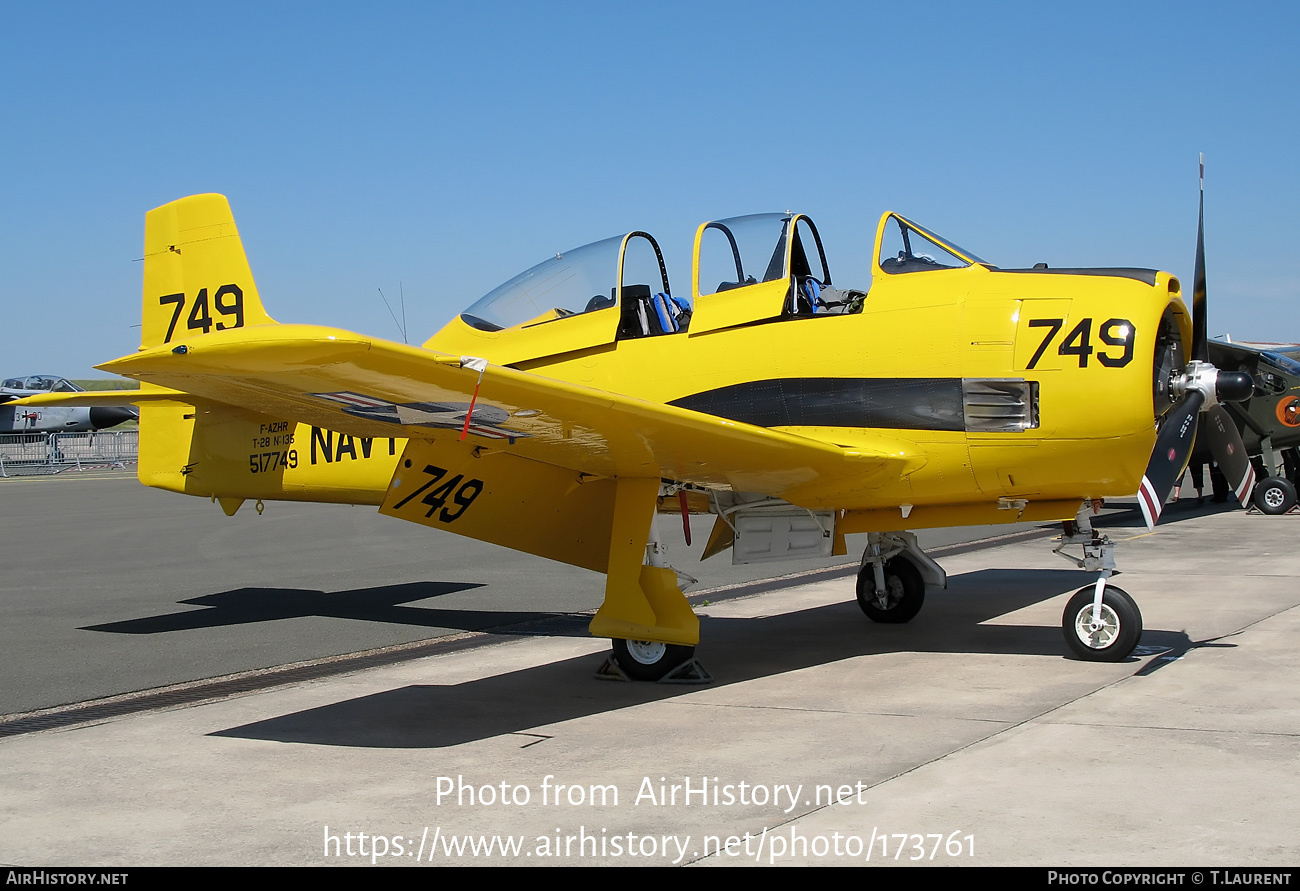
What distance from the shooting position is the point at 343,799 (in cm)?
424

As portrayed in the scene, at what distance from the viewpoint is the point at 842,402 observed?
642 cm

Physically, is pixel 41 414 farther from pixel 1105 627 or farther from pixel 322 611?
pixel 1105 627

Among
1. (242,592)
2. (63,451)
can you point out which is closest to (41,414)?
(63,451)

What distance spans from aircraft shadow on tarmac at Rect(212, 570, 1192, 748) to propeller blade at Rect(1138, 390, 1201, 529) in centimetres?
117

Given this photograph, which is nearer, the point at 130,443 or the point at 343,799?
the point at 343,799

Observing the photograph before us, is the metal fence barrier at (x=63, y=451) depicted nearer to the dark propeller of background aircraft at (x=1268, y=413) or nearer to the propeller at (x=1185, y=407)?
the dark propeller of background aircraft at (x=1268, y=413)

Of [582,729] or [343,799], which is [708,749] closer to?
[582,729]

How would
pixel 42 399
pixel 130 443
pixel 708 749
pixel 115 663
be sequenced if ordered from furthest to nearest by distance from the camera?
1. pixel 130 443
2. pixel 115 663
3. pixel 42 399
4. pixel 708 749

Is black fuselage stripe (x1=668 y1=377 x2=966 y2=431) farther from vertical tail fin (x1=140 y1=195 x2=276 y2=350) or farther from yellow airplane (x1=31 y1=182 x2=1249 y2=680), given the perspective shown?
vertical tail fin (x1=140 y1=195 x2=276 y2=350)

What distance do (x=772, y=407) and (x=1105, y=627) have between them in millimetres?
2324

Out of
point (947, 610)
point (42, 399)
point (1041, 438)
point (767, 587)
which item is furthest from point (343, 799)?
point (767, 587)

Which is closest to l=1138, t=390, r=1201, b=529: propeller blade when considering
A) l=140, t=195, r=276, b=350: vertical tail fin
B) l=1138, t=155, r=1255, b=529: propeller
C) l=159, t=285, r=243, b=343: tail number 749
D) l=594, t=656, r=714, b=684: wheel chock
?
l=1138, t=155, r=1255, b=529: propeller
